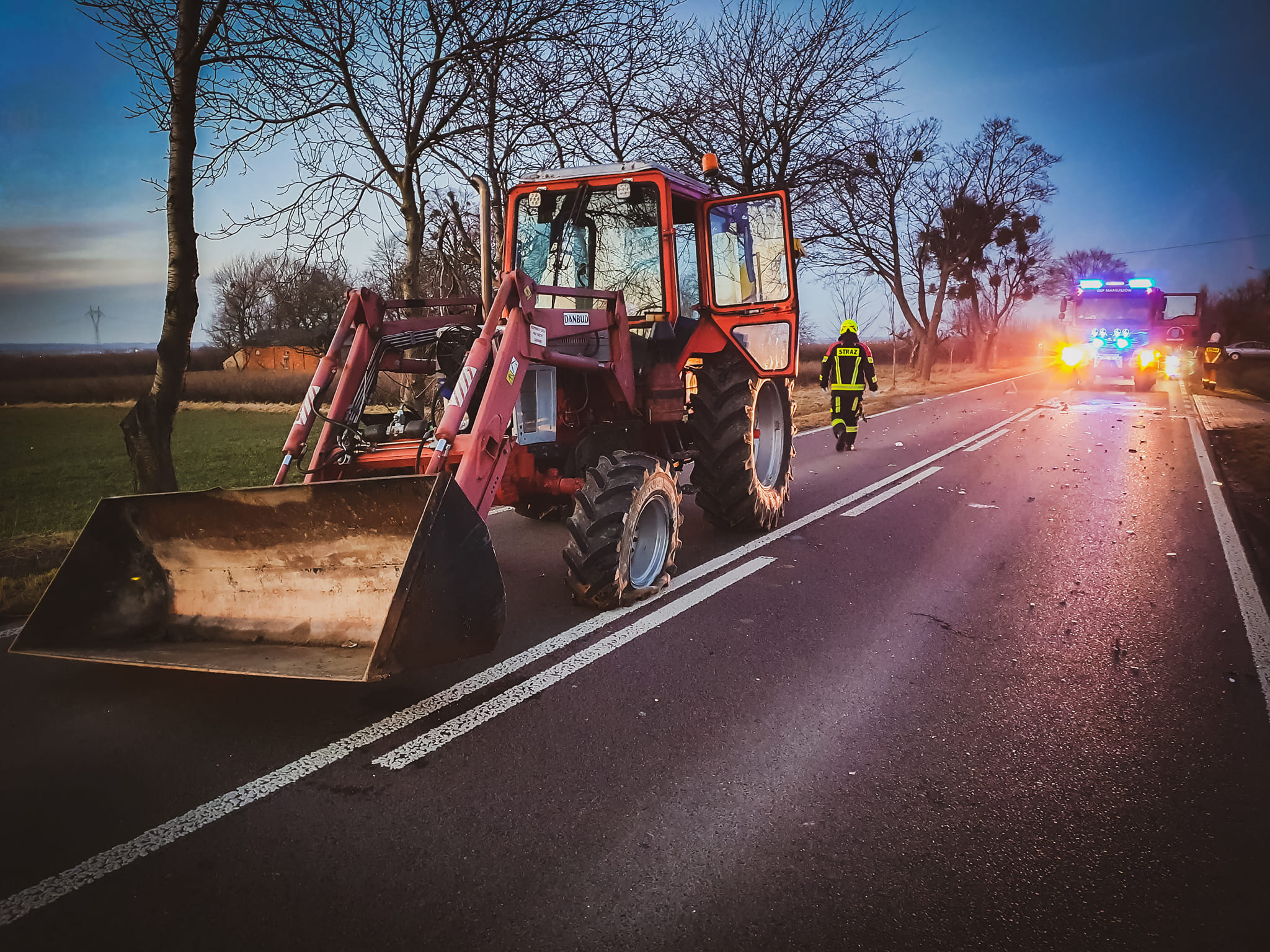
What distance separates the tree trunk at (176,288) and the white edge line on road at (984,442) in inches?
434

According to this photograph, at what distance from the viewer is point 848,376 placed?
40.6ft

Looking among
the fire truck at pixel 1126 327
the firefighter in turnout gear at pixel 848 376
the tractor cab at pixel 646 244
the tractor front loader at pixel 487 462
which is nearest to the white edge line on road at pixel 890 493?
the tractor front loader at pixel 487 462

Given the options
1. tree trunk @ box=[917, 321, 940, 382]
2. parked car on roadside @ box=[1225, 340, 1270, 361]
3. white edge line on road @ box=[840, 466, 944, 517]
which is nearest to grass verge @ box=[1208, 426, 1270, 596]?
white edge line on road @ box=[840, 466, 944, 517]

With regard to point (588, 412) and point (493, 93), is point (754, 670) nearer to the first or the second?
point (588, 412)

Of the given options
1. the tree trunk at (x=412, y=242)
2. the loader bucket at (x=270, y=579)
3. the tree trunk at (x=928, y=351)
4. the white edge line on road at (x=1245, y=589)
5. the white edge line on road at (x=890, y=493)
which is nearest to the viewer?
the loader bucket at (x=270, y=579)

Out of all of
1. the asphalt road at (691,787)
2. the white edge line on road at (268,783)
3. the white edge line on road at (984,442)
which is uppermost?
the white edge line on road at (984,442)

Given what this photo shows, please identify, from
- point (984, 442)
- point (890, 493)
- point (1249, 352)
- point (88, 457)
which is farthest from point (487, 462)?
point (1249, 352)

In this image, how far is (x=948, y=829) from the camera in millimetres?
2805

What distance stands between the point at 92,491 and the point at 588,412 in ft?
32.7

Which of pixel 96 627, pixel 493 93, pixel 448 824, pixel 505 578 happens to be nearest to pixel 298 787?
pixel 448 824

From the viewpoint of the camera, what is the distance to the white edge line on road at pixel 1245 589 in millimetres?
4359

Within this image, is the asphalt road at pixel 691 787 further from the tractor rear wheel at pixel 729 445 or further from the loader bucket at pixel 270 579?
the tractor rear wheel at pixel 729 445

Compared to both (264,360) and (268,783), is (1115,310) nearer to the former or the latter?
(268,783)

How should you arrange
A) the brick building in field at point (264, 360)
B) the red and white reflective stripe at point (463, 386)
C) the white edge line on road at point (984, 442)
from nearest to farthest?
the red and white reflective stripe at point (463, 386) → the white edge line on road at point (984, 442) → the brick building in field at point (264, 360)
